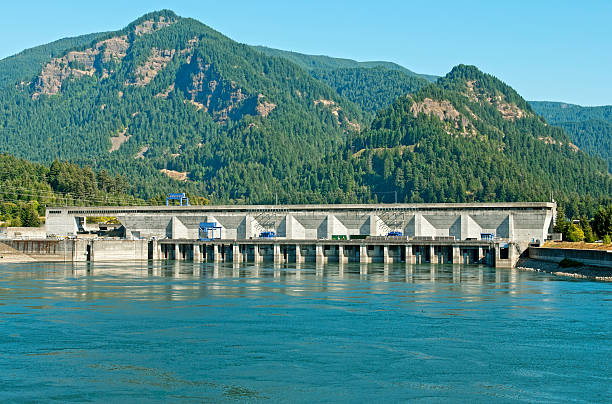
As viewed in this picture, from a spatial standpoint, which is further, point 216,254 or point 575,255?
point 216,254

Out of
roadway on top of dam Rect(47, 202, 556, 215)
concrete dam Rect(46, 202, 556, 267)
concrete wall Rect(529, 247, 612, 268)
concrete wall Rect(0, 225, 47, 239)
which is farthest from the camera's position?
concrete wall Rect(0, 225, 47, 239)

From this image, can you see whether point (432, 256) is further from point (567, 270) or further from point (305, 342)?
point (305, 342)

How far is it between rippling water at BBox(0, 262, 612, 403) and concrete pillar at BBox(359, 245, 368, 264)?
1753 inches

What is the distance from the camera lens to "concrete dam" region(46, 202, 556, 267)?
449ft

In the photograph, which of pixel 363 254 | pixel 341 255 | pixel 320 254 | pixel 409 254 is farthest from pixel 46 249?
pixel 409 254

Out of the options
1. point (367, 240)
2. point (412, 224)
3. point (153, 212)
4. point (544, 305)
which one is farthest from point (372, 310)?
point (153, 212)

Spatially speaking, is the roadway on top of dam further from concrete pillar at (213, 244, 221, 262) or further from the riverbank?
the riverbank

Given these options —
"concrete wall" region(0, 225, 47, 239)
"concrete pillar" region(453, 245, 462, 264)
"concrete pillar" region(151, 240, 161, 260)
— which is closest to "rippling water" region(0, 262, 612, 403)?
"concrete pillar" region(453, 245, 462, 264)

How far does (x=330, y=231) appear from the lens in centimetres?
15762

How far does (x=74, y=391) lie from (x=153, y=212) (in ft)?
415

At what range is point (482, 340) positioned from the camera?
2248 inches

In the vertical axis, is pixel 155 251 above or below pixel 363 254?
above

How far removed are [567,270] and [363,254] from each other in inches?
1609

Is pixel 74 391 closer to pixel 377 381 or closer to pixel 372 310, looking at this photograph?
pixel 377 381
